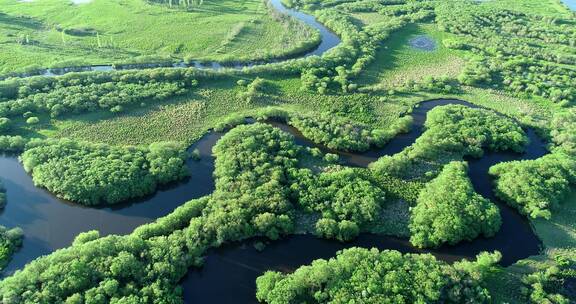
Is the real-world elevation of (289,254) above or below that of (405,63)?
below

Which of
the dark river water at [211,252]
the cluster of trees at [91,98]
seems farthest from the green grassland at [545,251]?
the cluster of trees at [91,98]

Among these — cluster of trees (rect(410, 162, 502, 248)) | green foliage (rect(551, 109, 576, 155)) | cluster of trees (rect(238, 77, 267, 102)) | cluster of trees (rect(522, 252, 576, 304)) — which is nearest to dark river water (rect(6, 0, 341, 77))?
cluster of trees (rect(238, 77, 267, 102))

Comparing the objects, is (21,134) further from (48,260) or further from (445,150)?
(445,150)

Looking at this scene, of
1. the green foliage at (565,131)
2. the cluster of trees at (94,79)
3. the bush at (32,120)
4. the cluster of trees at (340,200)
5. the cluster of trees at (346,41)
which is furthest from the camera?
the cluster of trees at (346,41)

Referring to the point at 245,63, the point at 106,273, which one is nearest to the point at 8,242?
the point at 106,273

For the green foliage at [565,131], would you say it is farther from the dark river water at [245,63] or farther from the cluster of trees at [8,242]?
the cluster of trees at [8,242]

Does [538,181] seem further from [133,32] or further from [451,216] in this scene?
[133,32]
